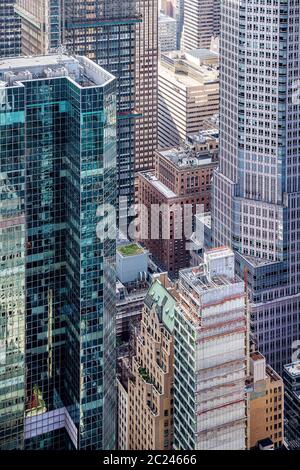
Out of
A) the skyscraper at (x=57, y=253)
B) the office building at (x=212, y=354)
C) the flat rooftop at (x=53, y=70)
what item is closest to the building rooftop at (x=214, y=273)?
the office building at (x=212, y=354)

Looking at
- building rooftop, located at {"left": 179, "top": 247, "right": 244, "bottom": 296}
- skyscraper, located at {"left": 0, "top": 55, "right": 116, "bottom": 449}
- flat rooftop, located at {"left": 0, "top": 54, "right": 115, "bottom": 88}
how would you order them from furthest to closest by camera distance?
1. building rooftop, located at {"left": 179, "top": 247, "right": 244, "bottom": 296}
2. flat rooftop, located at {"left": 0, "top": 54, "right": 115, "bottom": 88}
3. skyscraper, located at {"left": 0, "top": 55, "right": 116, "bottom": 449}

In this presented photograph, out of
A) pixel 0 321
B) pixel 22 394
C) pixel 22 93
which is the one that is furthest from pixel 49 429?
pixel 22 93

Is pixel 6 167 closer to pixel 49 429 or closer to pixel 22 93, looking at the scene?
pixel 22 93

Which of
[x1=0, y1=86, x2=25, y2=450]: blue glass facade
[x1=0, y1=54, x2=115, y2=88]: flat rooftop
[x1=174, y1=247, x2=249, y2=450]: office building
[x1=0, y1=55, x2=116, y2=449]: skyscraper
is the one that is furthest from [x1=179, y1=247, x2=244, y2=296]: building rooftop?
[x1=0, y1=54, x2=115, y2=88]: flat rooftop

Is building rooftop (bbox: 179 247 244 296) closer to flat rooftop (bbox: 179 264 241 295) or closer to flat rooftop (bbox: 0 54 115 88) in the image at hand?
flat rooftop (bbox: 179 264 241 295)
